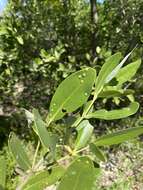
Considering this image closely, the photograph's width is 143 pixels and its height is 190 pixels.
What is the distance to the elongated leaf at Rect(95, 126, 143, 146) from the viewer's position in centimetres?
59

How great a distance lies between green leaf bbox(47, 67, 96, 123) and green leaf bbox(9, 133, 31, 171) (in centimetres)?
7

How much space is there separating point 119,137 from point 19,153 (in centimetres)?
11

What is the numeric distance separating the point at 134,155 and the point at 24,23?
166 cm

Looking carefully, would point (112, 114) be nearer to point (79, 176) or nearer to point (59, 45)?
point (79, 176)

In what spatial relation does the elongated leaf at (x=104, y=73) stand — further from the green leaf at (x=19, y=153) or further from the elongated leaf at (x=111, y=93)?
the green leaf at (x=19, y=153)

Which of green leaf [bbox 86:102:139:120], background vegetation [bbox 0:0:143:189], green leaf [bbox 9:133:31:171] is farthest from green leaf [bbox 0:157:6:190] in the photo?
background vegetation [bbox 0:0:143:189]

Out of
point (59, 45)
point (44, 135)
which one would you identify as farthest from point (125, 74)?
point (59, 45)

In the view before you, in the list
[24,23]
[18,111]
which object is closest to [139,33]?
[24,23]

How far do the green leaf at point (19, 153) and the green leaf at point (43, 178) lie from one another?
Result: 25mm

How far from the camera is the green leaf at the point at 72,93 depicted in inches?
24.9

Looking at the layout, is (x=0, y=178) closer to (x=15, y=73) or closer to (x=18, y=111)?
(x=15, y=73)

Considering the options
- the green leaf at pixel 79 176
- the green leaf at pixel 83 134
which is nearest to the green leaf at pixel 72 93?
the green leaf at pixel 83 134

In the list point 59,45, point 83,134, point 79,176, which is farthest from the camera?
point 59,45

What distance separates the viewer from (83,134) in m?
0.64
